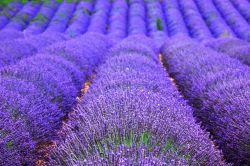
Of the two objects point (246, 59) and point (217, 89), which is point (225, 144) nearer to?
point (217, 89)

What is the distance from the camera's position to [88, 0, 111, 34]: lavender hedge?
1449 centimetres

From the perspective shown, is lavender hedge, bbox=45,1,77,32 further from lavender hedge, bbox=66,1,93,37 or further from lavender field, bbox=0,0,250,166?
lavender field, bbox=0,0,250,166

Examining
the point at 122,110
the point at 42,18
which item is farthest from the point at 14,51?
the point at 42,18

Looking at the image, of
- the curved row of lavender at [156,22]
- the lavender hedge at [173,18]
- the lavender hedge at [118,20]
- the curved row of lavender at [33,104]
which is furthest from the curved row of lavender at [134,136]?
the lavender hedge at [173,18]

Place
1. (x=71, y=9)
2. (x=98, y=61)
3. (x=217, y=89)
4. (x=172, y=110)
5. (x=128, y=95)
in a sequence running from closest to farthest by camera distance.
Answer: (x=172, y=110)
(x=128, y=95)
(x=217, y=89)
(x=98, y=61)
(x=71, y=9)

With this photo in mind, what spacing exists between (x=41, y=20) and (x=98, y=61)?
9.27 meters

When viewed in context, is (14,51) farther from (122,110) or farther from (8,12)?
(8,12)

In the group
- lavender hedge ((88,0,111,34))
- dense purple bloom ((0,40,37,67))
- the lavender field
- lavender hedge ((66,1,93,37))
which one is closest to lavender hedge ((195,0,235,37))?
lavender hedge ((88,0,111,34))

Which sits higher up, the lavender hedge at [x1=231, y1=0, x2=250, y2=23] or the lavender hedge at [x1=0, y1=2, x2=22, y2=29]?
the lavender hedge at [x1=0, y1=2, x2=22, y2=29]

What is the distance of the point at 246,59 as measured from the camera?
6320 mm

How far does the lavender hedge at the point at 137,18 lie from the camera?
47.2ft

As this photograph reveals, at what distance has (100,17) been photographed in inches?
637

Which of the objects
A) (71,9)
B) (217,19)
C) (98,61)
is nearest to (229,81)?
(98,61)

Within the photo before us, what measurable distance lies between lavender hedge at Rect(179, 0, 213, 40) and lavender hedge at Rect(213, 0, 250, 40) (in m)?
1.26
